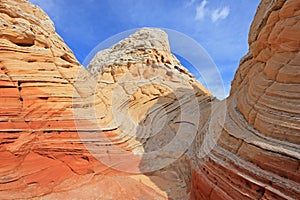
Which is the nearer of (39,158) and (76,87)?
(39,158)

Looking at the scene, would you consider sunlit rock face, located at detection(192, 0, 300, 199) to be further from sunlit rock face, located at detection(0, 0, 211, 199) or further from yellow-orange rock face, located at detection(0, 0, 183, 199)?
yellow-orange rock face, located at detection(0, 0, 183, 199)

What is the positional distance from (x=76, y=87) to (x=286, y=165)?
6.64 meters

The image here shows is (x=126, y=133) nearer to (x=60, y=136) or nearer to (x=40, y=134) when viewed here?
(x=60, y=136)

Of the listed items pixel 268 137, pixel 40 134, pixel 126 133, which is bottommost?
pixel 40 134

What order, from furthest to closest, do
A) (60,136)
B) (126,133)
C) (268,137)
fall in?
(126,133) < (60,136) < (268,137)

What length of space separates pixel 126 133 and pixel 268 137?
5.90 metres

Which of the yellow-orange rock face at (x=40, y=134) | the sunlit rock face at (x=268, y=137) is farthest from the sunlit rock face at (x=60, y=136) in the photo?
the sunlit rock face at (x=268, y=137)

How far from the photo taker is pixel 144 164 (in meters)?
7.58

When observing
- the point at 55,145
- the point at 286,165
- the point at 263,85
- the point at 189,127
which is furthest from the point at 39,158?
the point at 189,127

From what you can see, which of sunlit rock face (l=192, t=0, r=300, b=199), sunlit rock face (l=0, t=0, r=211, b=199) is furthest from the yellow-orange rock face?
sunlit rock face (l=192, t=0, r=300, b=199)

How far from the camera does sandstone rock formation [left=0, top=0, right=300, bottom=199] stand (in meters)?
3.32

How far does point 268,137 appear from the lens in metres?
3.37

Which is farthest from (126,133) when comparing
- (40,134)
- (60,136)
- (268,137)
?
(268,137)

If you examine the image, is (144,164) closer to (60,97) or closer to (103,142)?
(103,142)
